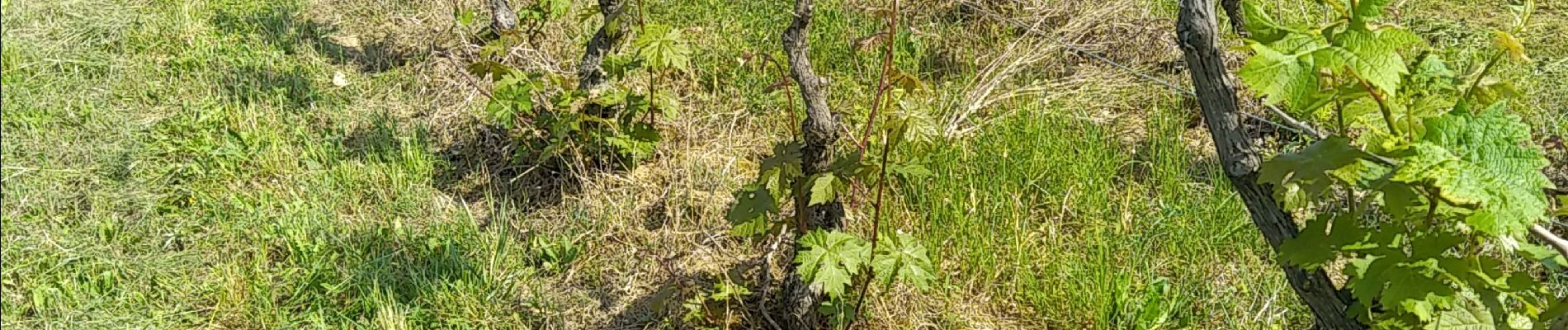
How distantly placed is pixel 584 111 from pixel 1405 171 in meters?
2.44

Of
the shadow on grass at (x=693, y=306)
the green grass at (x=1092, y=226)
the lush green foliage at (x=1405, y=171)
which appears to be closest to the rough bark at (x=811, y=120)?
the green grass at (x=1092, y=226)

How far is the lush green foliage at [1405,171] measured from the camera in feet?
4.83

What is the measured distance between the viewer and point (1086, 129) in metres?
3.47

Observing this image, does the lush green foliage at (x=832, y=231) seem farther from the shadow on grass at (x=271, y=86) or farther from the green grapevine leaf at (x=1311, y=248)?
the shadow on grass at (x=271, y=86)

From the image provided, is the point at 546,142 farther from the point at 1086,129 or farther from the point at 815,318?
the point at 1086,129

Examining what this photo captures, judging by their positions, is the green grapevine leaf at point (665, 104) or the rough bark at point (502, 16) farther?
the rough bark at point (502, 16)

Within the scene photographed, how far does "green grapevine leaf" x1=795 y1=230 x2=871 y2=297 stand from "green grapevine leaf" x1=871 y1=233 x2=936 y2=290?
0.12ft

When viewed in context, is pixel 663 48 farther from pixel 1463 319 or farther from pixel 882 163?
pixel 1463 319

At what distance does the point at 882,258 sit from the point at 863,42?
452 millimetres

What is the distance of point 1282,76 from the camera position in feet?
4.78

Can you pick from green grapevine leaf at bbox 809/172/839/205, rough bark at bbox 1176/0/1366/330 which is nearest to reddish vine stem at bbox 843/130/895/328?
green grapevine leaf at bbox 809/172/839/205

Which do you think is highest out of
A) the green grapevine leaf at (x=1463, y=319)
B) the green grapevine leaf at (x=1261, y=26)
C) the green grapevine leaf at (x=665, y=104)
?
the green grapevine leaf at (x=1261, y=26)

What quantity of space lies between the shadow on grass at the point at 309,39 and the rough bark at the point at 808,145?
A: 8.36ft

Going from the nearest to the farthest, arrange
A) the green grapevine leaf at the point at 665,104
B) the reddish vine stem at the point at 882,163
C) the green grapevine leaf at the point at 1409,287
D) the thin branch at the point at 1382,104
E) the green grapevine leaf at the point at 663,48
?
the thin branch at the point at 1382,104 < the green grapevine leaf at the point at 1409,287 < the reddish vine stem at the point at 882,163 < the green grapevine leaf at the point at 663,48 < the green grapevine leaf at the point at 665,104
